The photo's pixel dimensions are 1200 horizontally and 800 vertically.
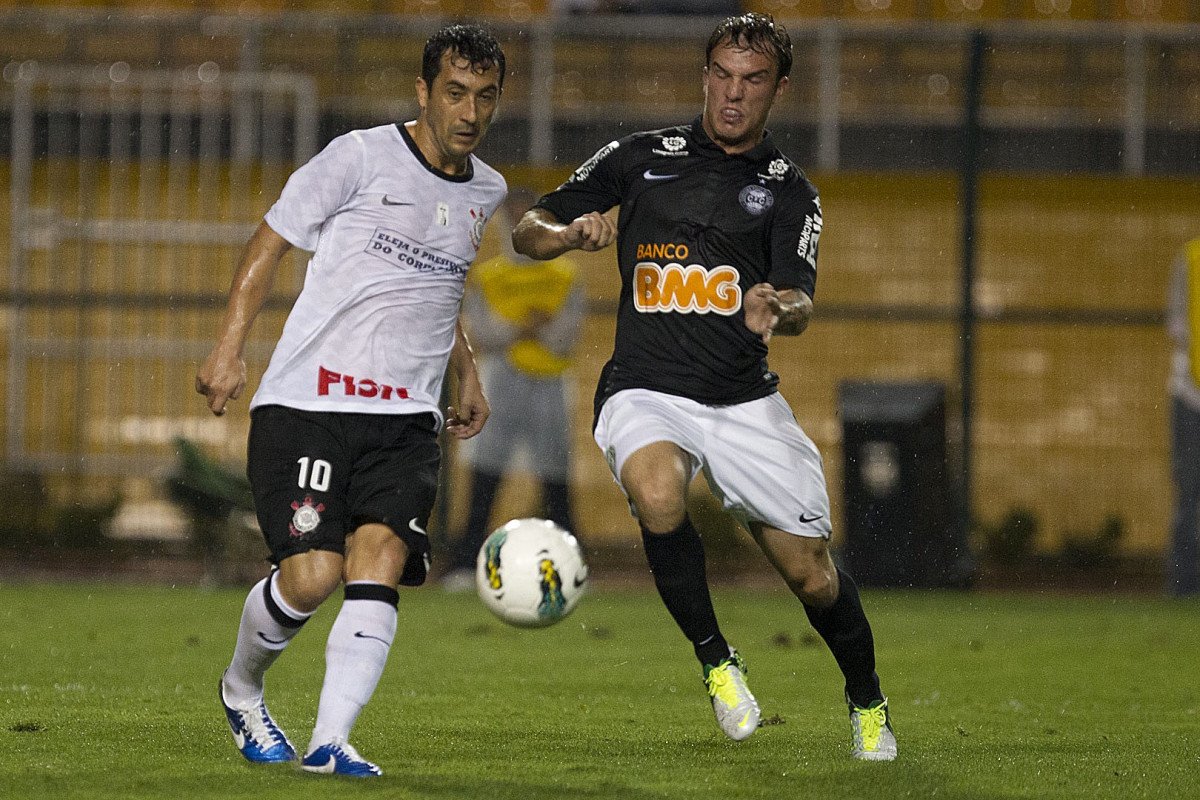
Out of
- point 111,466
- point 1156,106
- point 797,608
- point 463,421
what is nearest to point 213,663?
point 463,421

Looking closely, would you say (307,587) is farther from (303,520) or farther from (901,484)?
(901,484)

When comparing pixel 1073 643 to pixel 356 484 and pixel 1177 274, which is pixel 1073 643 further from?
pixel 356 484

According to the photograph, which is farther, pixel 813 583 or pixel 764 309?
Answer: pixel 813 583

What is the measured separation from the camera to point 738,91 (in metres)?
5.06

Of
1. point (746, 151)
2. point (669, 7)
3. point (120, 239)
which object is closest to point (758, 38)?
point (746, 151)

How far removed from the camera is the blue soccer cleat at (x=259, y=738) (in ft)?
15.0

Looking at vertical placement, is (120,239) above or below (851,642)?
above

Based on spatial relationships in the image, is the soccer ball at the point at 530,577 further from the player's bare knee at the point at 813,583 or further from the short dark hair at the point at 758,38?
the short dark hair at the point at 758,38

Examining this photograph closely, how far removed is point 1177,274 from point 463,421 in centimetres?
660

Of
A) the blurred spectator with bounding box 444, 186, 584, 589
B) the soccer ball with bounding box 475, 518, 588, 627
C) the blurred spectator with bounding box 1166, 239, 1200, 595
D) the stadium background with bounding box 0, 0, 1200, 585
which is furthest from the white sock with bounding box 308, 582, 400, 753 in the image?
the blurred spectator with bounding box 1166, 239, 1200, 595

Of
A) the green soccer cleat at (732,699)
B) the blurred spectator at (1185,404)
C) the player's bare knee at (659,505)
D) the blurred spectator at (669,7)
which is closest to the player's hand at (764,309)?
the player's bare knee at (659,505)

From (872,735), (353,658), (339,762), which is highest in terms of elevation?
(353,658)

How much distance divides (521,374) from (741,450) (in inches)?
217

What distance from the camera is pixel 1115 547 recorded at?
457 inches
